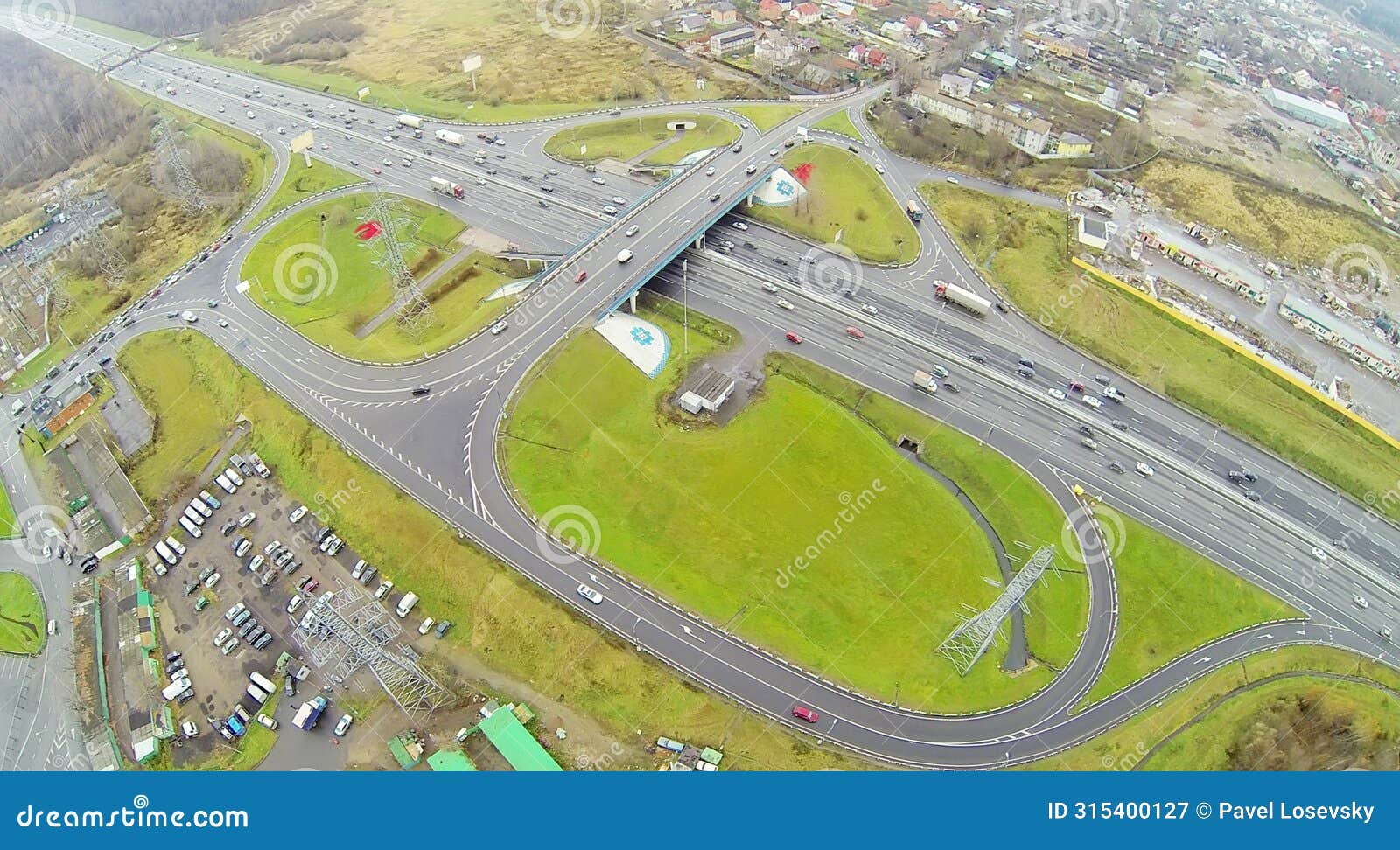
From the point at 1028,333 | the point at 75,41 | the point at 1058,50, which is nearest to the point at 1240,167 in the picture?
the point at 1058,50

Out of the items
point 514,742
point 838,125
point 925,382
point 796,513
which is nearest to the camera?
point 514,742

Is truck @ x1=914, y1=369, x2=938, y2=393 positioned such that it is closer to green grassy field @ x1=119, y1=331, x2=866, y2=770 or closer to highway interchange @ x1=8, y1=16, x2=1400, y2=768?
highway interchange @ x1=8, y1=16, x2=1400, y2=768

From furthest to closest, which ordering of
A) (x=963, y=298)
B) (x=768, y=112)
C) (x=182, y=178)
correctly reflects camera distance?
(x=768, y=112) < (x=182, y=178) < (x=963, y=298)

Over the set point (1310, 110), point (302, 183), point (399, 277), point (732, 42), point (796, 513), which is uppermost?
point (732, 42)

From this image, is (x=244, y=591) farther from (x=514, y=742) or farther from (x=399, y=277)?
(x=399, y=277)

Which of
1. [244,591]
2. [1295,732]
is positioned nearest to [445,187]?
[244,591]

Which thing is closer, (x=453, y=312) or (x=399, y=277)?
(x=399, y=277)

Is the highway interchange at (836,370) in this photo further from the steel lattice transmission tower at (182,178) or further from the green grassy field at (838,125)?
the steel lattice transmission tower at (182,178)
